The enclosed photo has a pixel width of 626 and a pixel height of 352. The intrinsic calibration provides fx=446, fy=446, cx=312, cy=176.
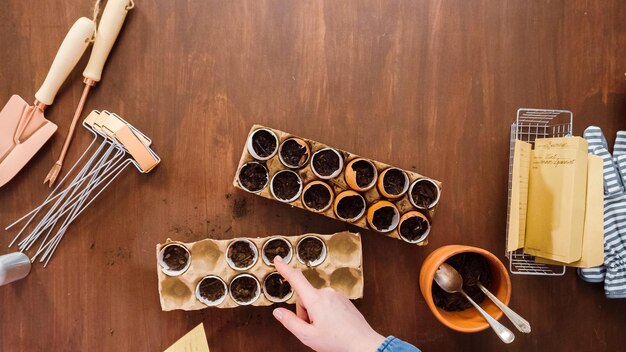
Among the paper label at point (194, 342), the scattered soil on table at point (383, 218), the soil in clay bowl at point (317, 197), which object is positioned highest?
the soil in clay bowl at point (317, 197)

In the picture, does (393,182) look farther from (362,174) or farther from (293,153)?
(293,153)

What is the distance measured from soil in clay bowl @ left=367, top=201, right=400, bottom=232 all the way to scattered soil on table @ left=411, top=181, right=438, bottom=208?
57mm

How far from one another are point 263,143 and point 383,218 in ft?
1.04

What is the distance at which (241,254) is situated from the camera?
1016 millimetres

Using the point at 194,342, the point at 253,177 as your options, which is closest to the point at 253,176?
the point at 253,177

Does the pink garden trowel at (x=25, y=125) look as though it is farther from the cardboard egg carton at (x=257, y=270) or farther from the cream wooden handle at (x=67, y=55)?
the cardboard egg carton at (x=257, y=270)

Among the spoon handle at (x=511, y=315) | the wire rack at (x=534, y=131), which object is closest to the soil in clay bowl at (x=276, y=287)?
the spoon handle at (x=511, y=315)

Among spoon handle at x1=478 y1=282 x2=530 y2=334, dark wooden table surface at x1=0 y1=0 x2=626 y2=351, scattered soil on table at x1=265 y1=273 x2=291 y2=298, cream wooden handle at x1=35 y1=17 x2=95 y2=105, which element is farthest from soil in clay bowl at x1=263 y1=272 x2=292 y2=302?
cream wooden handle at x1=35 y1=17 x2=95 y2=105

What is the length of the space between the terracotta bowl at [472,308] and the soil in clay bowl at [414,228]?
60mm

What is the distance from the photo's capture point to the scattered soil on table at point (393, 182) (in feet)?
3.23

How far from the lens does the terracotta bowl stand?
3.13 ft

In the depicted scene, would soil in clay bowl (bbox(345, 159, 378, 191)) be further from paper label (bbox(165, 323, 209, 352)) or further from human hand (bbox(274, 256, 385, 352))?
paper label (bbox(165, 323, 209, 352))

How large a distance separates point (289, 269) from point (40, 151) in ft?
2.24

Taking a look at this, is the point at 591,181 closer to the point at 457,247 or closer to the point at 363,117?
the point at 457,247
